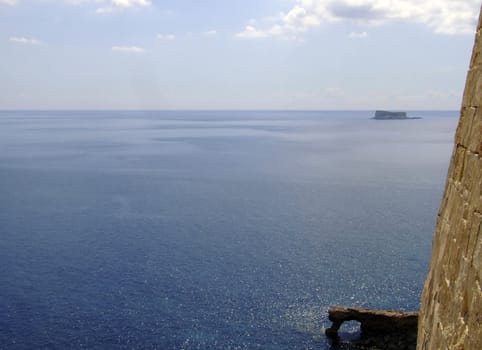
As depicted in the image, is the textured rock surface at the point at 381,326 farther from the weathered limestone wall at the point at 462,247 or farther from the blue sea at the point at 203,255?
the weathered limestone wall at the point at 462,247

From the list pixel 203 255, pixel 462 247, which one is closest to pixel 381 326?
pixel 203 255

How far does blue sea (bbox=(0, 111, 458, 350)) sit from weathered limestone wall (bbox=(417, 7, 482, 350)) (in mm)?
27664

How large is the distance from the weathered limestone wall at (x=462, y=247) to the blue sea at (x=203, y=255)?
27664mm

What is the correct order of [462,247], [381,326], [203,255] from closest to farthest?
[462,247]
[381,326]
[203,255]

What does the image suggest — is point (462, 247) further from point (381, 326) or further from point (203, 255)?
point (203, 255)

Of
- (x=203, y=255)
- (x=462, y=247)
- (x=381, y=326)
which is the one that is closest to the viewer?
(x=462, y=247)

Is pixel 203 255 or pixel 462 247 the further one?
pixel 203 255

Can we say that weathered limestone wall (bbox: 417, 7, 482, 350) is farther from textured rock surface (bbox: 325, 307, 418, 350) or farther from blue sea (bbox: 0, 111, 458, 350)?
textured rock surface (bbox: 325, 307, 418, 350)

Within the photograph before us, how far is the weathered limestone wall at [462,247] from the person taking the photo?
14.4 ft

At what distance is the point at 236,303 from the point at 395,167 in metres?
71.7

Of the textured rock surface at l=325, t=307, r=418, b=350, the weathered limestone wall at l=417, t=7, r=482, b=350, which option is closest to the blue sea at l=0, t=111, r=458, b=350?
the textured rock surface at l=325, t=307, r=418, b=350

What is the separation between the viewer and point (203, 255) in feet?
154

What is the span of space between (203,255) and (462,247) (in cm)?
4301

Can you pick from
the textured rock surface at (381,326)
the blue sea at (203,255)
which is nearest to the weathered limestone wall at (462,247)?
the blue sea at (203,255)
